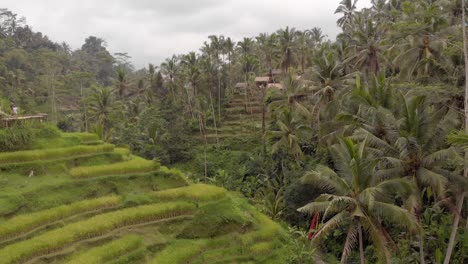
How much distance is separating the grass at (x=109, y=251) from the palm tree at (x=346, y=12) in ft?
122

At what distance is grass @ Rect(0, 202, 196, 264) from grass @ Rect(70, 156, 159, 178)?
3.08 metres

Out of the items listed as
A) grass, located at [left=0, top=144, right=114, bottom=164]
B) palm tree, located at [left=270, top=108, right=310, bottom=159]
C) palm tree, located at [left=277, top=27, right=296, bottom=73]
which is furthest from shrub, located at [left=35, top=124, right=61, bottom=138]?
palm tree, located at [left=277, top=27, right=296, bottom=73]

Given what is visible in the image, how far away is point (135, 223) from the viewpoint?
17.0 metres

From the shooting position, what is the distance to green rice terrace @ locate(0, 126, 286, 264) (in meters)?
14.9

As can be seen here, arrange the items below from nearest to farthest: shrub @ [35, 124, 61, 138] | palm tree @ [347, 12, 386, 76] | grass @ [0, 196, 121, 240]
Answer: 1. grass @ [0, 196, 121, 240]
2. shrub @ [35, 124, 61, 138]
3. palm tree @ [347, 12, 386, 76]

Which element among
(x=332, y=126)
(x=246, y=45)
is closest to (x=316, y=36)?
(x=246, y=45)

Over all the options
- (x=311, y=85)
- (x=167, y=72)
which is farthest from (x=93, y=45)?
(x=311, y=85)

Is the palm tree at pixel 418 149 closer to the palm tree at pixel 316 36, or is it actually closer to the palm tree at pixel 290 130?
the palm tree at pixel 290 130

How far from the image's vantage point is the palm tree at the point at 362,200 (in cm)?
1308

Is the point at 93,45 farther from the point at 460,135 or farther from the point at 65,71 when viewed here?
the point at 460,135

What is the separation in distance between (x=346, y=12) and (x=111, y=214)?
38.2 metres

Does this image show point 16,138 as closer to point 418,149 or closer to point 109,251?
point 109,251

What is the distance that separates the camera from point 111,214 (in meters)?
16.9

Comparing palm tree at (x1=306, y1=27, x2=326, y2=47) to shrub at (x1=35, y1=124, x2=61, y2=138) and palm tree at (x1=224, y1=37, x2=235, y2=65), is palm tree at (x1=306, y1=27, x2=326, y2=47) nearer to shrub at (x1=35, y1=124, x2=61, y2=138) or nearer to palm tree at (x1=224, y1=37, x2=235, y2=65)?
palm tree at (x1=224, y1=37, x2=235, y2=65)
